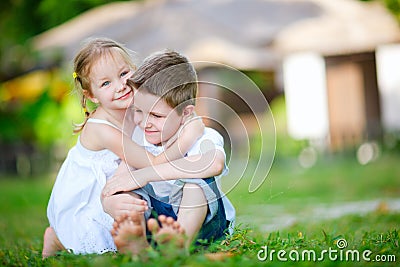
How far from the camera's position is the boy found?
3.36 metres

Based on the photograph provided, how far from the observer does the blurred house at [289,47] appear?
12.2 meters

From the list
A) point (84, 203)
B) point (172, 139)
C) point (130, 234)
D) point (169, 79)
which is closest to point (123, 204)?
point (130, 234)

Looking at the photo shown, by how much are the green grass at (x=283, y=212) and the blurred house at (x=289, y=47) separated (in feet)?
5.46

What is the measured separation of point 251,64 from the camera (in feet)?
41.2

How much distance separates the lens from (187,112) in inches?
140

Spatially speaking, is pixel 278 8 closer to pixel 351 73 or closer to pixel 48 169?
pixel 351 73

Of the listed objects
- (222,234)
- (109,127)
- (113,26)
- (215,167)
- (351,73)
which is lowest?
(222,234)

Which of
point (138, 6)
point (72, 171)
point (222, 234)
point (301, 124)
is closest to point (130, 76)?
point (72, 171)

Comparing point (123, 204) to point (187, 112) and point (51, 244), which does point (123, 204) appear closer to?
point (187, 112)

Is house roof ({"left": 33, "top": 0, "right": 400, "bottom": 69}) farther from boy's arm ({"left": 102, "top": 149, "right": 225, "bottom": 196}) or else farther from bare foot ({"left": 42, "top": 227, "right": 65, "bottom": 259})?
boy's arm ({"left": 102, "top": 149, "right": 225, "bottom": 196})

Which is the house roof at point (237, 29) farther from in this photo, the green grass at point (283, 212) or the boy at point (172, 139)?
the boy at point (172, 139)

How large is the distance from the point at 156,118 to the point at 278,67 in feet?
34.7

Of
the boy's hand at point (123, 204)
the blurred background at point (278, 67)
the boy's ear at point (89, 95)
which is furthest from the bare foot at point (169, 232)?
the blurred background at point (278, 67)

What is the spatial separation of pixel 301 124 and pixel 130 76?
9828 mm
